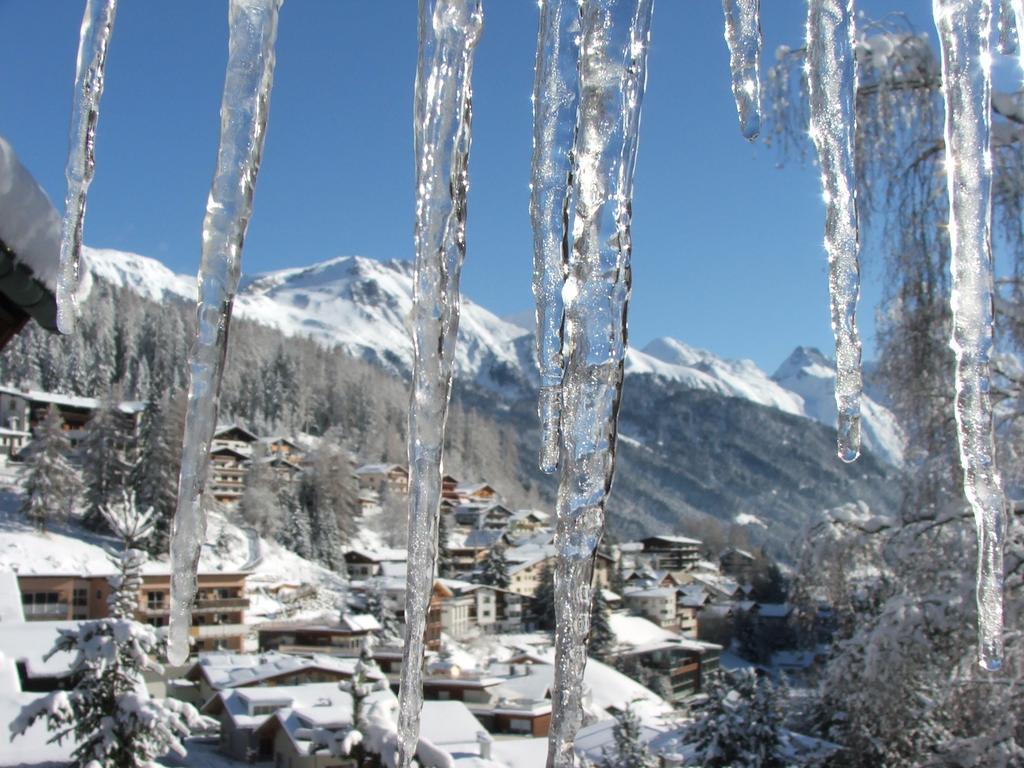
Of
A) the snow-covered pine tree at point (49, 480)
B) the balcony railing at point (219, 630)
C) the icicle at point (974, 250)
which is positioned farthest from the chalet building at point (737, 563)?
the icicle at point (974, 250)

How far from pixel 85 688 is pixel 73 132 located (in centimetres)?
1048

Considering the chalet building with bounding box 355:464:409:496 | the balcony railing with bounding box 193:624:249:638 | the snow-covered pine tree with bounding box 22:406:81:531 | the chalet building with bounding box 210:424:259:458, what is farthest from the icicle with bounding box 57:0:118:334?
the chalet building with bounding box 355:464:409:496

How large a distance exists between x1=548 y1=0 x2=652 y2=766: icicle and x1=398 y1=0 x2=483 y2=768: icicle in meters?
0.19

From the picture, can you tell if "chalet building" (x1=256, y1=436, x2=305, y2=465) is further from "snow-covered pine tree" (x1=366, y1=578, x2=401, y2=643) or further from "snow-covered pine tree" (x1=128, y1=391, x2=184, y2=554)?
"snow-covered pine tree" (x1=366, y1=578, x2=401, y2=643)

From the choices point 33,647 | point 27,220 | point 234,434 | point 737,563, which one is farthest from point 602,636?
point 737,563

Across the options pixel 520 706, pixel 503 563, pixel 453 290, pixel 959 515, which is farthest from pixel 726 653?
pixel 453 290

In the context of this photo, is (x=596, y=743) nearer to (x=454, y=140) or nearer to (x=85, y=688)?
(x=85, y=688)

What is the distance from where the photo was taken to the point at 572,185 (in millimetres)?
1196

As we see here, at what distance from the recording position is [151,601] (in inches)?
1225

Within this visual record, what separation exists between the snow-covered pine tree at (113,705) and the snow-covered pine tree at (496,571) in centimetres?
3945

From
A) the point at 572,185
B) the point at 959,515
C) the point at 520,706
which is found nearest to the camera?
the point at 572,185

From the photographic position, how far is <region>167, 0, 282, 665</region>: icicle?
120cm

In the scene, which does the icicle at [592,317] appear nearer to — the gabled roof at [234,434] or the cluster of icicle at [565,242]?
the cluster of icicle at [565,242]

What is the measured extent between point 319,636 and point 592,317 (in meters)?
32.7
